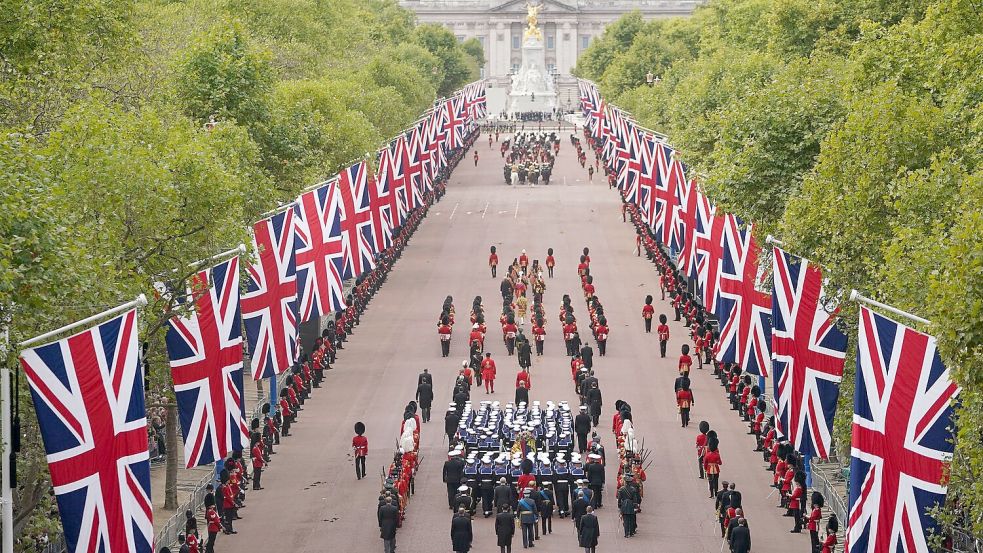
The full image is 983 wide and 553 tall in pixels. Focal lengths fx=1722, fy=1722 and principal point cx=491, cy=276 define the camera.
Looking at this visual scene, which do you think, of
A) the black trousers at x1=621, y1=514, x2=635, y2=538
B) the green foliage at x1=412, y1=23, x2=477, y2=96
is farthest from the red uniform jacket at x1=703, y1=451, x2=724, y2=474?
the green foliage at x1=412, y1=23, x2=477, y2=96

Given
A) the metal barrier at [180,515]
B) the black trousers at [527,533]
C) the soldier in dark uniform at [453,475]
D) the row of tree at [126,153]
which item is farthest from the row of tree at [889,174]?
the metal barrier at [180,515]

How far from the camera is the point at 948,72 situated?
38.2 metres

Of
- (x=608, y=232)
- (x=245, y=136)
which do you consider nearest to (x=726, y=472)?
(x=245, y=136)

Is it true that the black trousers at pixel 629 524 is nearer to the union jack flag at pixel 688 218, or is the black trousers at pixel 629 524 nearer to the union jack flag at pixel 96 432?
the union jack flag at pixel 96 432

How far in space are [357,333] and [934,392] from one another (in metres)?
38.4

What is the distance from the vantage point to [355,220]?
55031 mm

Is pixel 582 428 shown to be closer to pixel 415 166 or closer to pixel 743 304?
pixel 743 304

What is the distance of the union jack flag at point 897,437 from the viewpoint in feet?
80.8

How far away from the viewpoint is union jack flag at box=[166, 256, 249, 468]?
3250cm

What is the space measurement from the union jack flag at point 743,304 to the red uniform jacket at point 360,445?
30.6 ft

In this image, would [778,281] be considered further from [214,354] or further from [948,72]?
[214,354]

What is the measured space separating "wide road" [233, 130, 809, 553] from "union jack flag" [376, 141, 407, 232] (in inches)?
123

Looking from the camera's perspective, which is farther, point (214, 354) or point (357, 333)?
point (357, 333)

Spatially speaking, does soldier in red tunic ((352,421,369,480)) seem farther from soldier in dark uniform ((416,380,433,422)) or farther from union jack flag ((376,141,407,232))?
union jack flag ((376,141,407,232))
